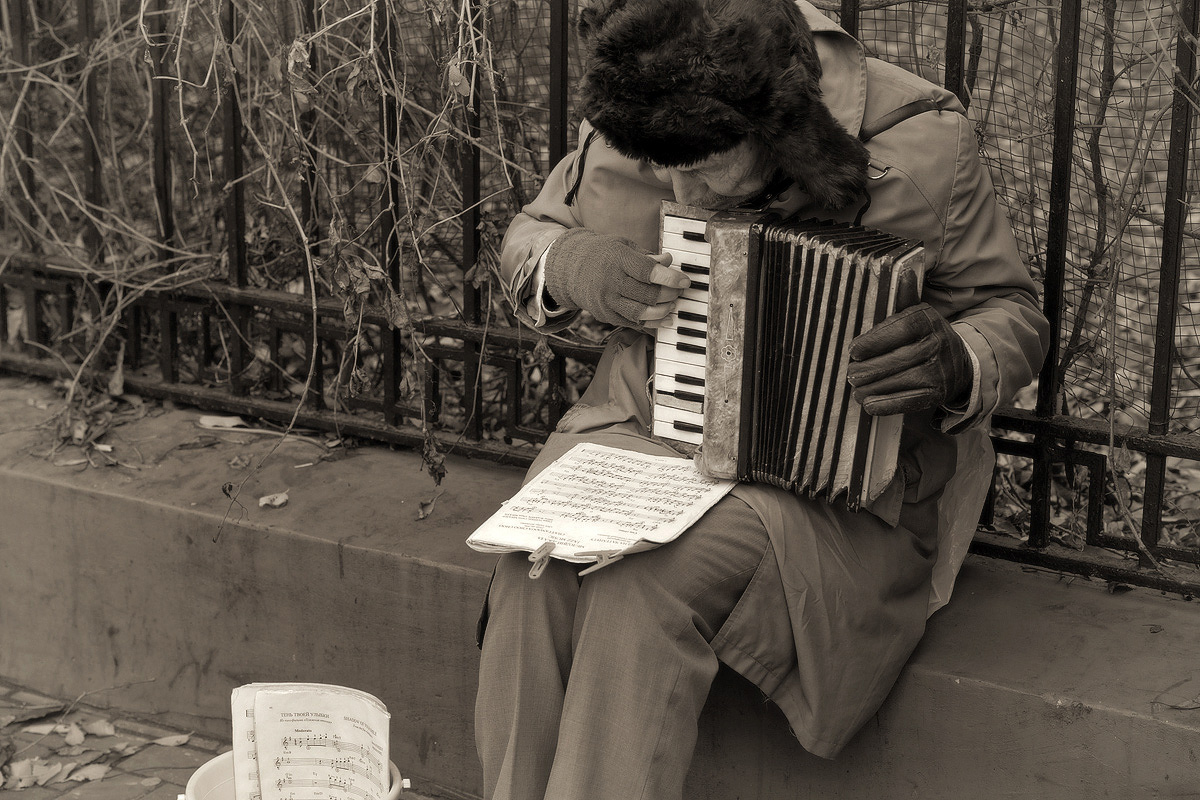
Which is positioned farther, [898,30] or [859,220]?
[898,30]

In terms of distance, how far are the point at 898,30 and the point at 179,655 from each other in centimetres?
228

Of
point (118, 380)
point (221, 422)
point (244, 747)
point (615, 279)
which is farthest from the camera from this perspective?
point (118, 380)

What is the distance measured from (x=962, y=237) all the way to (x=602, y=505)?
80 cm

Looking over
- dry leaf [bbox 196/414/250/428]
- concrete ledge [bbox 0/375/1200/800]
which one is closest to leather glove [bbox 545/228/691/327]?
concrete ledge [bbox 0/375/1200/800]

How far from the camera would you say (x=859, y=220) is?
8.14 ft

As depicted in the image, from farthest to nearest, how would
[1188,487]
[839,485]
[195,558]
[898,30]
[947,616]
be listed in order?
[1188,487]
[195,558]
[898,30]
[947,616]
[839,485]

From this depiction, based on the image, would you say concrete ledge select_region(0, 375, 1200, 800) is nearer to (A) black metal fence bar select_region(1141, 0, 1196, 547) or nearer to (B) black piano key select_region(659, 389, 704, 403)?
(A) black metal fence bar select_region(1141, 0, 1196, 547)

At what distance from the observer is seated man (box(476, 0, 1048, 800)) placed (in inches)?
88.3

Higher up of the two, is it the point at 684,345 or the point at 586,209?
the point at 586,209

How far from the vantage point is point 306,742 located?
2678 mm

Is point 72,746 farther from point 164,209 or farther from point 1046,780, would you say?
point 1046,780

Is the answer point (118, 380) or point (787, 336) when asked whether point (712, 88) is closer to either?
point (787, 336)

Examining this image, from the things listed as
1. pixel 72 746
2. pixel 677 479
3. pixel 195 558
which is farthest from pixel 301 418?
pixel 677 479

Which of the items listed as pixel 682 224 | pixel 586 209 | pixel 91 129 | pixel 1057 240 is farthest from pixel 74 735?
pixel 1057 240
